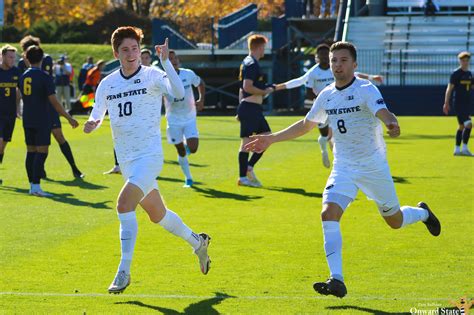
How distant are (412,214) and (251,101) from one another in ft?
24.2

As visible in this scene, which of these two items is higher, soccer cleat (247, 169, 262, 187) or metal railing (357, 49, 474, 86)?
soccer cleat (247, 169, 262, 187)

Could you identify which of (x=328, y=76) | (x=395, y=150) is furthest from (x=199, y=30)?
(x=328, y=76)

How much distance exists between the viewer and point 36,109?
52.3 feet

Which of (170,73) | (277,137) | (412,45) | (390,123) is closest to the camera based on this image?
(390,123)

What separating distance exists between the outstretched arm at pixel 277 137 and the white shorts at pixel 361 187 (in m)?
0.49

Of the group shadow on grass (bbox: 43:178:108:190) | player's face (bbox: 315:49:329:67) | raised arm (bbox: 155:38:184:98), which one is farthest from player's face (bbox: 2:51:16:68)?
raised arm (bbox: 155:38:184:98)

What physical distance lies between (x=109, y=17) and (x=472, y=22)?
23.3 meters

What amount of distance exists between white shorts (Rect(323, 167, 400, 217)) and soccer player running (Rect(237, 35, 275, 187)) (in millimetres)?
7210

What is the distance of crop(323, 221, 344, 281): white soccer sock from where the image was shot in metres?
8.34

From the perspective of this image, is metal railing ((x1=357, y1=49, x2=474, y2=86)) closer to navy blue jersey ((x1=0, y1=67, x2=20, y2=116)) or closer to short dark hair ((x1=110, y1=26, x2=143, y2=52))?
navy blue jersey ((x1=0, y1=67, x2=20, y2=116))

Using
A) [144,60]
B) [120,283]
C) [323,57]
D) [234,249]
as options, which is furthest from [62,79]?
[120,283]

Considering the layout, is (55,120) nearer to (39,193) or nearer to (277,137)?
(39,193)

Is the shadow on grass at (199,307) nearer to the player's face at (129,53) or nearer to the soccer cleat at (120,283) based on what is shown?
the soccer cleat at (120,283)

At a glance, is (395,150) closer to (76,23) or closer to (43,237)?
(43,237)
